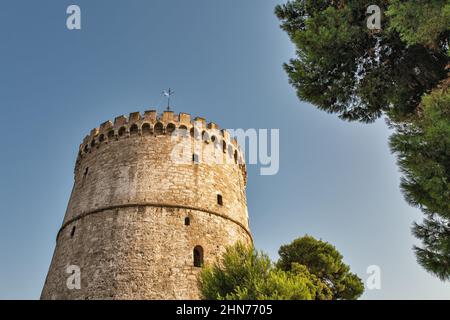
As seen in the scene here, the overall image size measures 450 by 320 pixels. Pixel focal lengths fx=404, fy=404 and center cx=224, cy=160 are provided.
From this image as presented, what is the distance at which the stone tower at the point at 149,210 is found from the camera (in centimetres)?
1338

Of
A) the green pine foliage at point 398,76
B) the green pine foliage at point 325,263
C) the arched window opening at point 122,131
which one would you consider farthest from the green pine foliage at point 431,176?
the arched window opening at point 122,131

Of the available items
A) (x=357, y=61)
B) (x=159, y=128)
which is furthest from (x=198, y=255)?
(x=357, y=61)

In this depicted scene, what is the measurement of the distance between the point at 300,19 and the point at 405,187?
4551mm

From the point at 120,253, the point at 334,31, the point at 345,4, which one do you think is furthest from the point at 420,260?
the point at 120,253

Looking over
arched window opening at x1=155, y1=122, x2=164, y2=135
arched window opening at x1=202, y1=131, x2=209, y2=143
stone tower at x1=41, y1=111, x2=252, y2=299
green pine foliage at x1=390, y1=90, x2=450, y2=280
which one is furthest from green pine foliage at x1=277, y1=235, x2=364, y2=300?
green pine foliage at x1=390, y1=90, x2=450, y2=280

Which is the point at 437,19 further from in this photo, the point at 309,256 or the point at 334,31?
the point at 309,256

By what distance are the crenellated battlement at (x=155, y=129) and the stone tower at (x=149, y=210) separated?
4cm

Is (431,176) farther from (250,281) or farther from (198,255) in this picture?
(198,255)

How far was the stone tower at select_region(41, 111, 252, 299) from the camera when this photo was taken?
43.9 feet

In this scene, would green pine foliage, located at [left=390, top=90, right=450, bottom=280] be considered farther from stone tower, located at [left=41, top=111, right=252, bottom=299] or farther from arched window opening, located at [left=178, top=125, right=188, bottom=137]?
arched window opening, located at [left=178, top=125, right=188, bottom=137]

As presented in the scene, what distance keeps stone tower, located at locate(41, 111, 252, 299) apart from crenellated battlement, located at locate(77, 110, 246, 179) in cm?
4

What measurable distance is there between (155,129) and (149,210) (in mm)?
3774

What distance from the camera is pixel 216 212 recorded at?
15.6 m

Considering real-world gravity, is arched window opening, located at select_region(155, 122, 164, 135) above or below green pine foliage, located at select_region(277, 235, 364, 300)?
above
